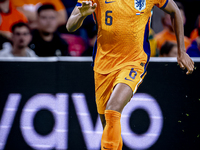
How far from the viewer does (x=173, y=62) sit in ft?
12.8

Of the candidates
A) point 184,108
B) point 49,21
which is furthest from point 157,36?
point 49,21

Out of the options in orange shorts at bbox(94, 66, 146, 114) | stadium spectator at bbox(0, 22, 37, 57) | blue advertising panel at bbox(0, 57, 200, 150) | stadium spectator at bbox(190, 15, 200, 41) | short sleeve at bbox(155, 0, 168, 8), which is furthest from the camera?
stadium spectator at bbox(190, 15, 200, 41)

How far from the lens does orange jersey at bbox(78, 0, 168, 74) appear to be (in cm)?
288

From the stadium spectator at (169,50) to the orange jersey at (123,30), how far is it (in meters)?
1.79

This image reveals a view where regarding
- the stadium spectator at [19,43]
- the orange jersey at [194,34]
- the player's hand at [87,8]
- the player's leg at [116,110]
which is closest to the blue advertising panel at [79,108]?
the stadium spectator at [19,43]

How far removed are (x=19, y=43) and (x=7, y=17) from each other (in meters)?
0.68

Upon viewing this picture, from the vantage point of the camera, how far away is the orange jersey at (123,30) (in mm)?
2885

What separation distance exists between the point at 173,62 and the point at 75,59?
147 cm

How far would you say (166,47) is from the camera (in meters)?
4.81

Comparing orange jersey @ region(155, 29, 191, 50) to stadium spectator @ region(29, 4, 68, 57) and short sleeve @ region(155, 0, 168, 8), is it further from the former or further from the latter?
short sleeve @ region(155, 0, 168, 8)

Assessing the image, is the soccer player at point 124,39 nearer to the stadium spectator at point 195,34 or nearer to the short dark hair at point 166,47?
the short dark hair at point 166,47

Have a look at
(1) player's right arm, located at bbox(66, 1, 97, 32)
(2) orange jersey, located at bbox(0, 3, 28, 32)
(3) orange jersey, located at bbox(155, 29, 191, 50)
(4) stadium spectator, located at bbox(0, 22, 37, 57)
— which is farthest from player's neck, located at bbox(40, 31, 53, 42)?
(1) player's right arm, located at bbox(66, 1, 97, 32)

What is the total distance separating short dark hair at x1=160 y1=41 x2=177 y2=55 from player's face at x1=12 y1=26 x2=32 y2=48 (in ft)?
8.17

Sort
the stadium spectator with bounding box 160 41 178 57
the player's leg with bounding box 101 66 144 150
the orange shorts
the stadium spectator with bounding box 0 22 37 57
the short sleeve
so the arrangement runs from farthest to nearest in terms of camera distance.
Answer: the stadium spectator with bounding box 0 22 37 57 < the stadium spectator with bounding box 160 41 178 57 < the short sleeve < the orange shorts < the player's leg with bounding box 101 66 144 150
